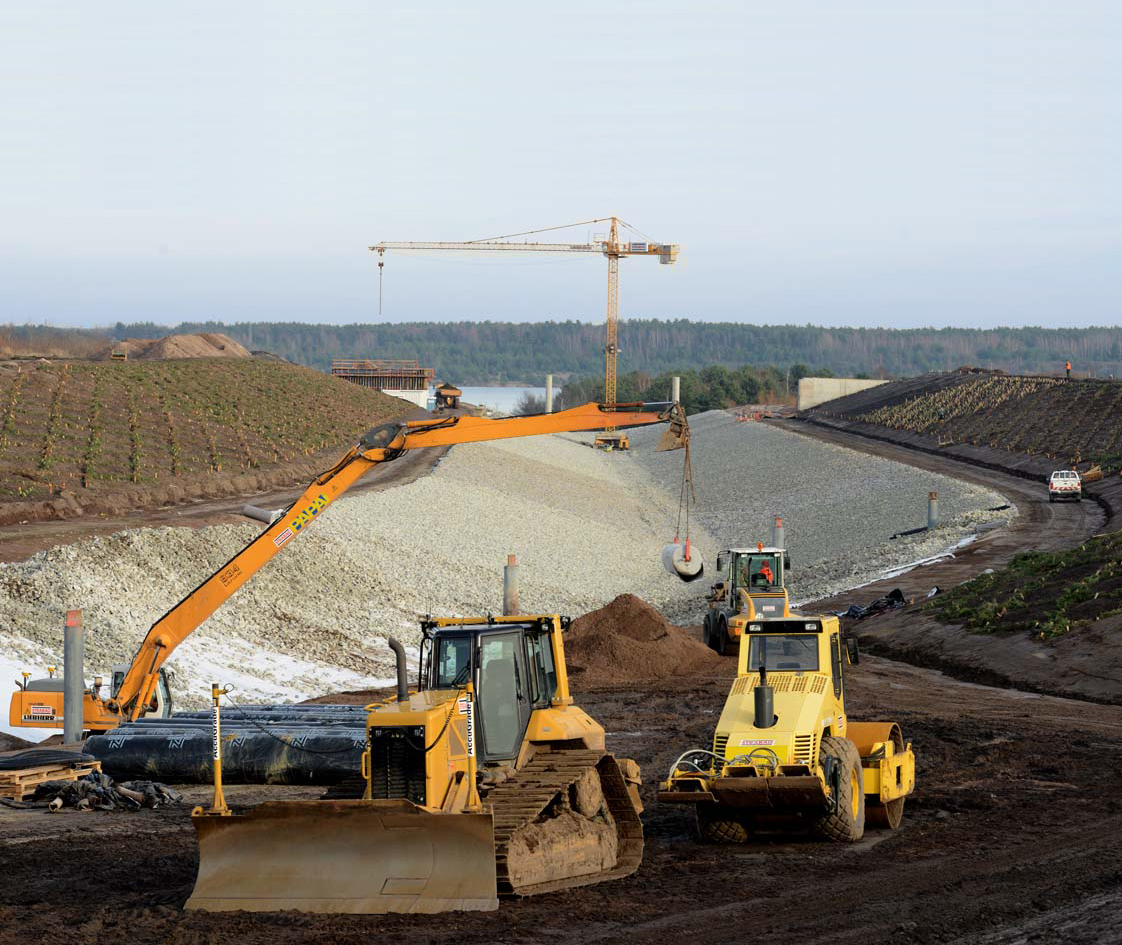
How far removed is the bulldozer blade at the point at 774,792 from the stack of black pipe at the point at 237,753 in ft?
19.1

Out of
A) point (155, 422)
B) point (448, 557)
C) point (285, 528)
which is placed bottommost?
point (448, 557)

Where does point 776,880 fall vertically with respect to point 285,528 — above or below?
below

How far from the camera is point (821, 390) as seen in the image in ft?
420

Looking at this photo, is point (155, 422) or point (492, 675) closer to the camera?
point (492, 675)

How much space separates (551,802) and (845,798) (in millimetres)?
3280

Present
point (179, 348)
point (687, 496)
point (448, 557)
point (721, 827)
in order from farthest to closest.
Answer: point (179, 348) < point (687, 496) < point (448, 557) < point (721, 827)

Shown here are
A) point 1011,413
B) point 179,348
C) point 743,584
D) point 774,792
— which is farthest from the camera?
point 179,348

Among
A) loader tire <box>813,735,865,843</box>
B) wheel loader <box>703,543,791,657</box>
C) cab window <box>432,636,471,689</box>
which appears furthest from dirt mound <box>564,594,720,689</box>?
cab window <box>432,636,471,689</box>

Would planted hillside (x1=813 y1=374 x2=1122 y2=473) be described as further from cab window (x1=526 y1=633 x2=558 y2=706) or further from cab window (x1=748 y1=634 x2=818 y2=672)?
cab window (x1=526 y1=633 x2=558 y2=706)

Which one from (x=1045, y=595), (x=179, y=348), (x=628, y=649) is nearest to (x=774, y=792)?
(x=628, y=649)

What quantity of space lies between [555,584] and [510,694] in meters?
31.1

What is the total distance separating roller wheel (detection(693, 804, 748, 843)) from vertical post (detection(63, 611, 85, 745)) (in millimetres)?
9694

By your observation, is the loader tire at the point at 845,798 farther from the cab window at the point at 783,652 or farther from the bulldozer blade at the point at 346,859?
the bulldozer blade at the point at 346,859

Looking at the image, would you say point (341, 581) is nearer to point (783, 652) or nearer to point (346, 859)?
point (783, 652)
